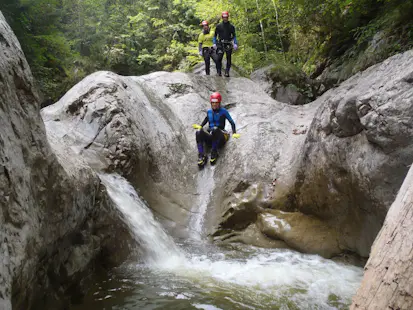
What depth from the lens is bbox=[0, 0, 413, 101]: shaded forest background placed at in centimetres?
905

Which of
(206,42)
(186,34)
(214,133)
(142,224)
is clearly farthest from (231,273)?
(186,34)

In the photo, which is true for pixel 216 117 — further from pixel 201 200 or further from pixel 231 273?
pixel 231 273

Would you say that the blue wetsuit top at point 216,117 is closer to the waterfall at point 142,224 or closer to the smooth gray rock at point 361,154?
the smooth gray rock at point 361,154

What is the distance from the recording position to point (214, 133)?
7.71 meters

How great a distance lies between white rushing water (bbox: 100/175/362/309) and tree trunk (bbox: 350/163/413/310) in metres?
1.46

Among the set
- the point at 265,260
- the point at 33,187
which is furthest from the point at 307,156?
the point at 33,187

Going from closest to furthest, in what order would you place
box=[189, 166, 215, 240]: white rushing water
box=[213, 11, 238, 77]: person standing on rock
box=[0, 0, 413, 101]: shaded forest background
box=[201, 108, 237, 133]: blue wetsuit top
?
box=[189, 166, 215, 240]: white rushing water → box=[201, 108, 237, 133]: blue wetsuit top → box=[0, 0, 413, 101]: shaded forest background → box=[213, 11, 238, 77]: person standing on rock

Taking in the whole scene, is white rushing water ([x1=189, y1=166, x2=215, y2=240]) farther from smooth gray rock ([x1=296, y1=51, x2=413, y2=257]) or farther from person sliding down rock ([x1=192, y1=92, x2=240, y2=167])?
smooth gray rock ([x1=296, y1=51, x2=413, y2=257])

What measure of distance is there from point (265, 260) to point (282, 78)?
25.8 ft

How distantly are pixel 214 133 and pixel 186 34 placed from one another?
11.4 metres

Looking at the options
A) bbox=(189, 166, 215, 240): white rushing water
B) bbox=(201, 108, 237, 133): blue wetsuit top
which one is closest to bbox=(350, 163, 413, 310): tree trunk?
bbox=(189, 166, 215, 240): white rushing water

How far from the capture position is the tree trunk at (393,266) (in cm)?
195

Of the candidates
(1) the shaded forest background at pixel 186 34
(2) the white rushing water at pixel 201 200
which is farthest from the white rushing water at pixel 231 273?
(1) the shaded forest background at pixel 186 34

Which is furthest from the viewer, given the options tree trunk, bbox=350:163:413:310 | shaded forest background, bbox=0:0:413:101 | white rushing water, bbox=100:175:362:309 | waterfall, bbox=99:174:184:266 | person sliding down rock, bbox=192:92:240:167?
shaded forest background, bbox=0:0:413:101
